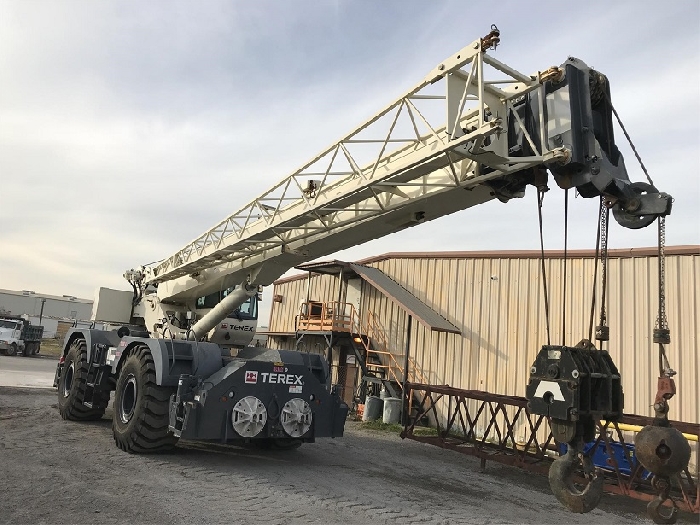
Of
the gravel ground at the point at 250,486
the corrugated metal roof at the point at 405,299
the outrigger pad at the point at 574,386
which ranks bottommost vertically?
the gravel ground at the point at 250,486

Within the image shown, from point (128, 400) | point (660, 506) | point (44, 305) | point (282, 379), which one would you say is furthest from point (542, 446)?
point (44, 305)

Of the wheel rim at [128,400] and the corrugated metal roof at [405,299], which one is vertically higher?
the corrugated metal roof at [405,299]

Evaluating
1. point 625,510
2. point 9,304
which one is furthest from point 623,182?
point 9,304

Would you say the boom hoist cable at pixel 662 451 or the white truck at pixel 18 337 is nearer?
the boom hoist cable at pixel 662 451

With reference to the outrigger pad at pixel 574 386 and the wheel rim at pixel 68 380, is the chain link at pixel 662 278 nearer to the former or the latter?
the outrigger pad at pixel 574 386

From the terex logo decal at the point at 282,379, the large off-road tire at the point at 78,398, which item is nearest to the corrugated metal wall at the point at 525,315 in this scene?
the terex logo decal at the point at 282,379

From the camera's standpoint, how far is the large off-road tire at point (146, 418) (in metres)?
8.21

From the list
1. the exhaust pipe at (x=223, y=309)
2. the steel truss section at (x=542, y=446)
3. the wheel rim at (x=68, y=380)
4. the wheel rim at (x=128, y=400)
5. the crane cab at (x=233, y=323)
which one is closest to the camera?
the steel truss section at (x=542, y=446)

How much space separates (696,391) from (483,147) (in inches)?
394

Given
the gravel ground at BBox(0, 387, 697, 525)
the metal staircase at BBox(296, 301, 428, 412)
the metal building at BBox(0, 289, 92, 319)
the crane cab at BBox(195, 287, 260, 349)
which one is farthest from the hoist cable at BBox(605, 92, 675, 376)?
the metal building at BBox(0, 289, 92, 319)

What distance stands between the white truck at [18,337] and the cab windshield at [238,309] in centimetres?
2780

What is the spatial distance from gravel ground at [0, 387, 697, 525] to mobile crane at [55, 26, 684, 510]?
0.60m

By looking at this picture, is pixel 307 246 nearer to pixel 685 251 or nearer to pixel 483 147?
pixel 483 147

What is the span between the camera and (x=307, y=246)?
8867 mm
